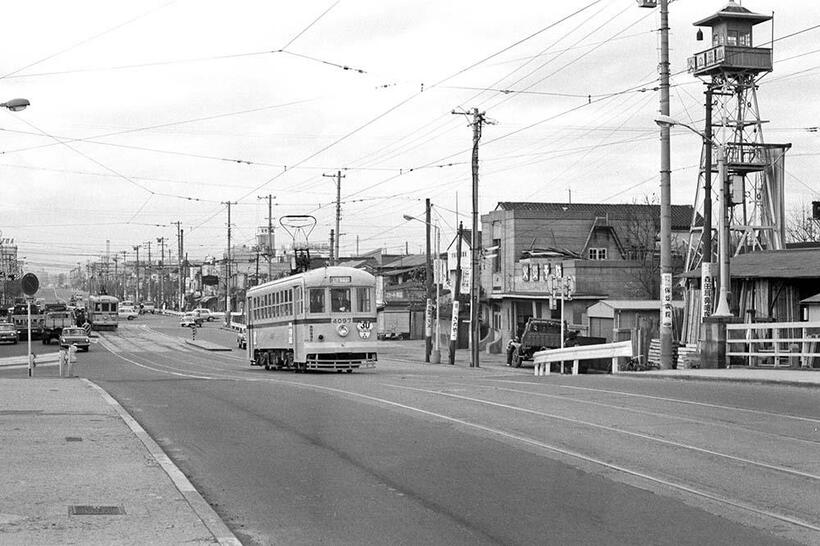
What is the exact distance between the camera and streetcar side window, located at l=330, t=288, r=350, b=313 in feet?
116

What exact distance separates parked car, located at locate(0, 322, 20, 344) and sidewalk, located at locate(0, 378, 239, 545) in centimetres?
6051

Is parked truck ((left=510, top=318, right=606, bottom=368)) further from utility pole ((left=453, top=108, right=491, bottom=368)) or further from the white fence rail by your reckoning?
the white fence rail

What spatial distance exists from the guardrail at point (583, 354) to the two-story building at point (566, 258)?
7050 mm

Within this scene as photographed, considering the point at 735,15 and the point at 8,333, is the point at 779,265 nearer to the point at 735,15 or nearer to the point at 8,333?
the point at 735,15

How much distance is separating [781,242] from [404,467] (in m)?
40.1

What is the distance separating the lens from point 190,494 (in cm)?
1048

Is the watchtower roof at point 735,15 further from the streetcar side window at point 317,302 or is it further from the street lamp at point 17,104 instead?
the street lamp at point 17,104

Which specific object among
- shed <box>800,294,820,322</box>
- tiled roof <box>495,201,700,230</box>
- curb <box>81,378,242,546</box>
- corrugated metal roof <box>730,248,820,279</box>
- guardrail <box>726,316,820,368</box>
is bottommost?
curb <box>81,378,242,546</box>

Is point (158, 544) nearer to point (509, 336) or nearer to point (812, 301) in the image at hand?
point (812, 301)

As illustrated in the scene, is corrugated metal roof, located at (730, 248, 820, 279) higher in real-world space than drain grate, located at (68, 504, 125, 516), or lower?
higher

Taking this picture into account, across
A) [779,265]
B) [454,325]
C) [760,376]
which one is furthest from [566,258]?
[760,376]

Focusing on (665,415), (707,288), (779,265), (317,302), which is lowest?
(665,415)

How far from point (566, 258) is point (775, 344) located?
94.1 ft

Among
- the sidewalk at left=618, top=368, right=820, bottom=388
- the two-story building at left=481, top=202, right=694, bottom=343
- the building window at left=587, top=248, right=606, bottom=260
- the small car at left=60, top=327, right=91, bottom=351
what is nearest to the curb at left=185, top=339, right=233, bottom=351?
the small car at left=60, top=327, right=91, bottom=351
